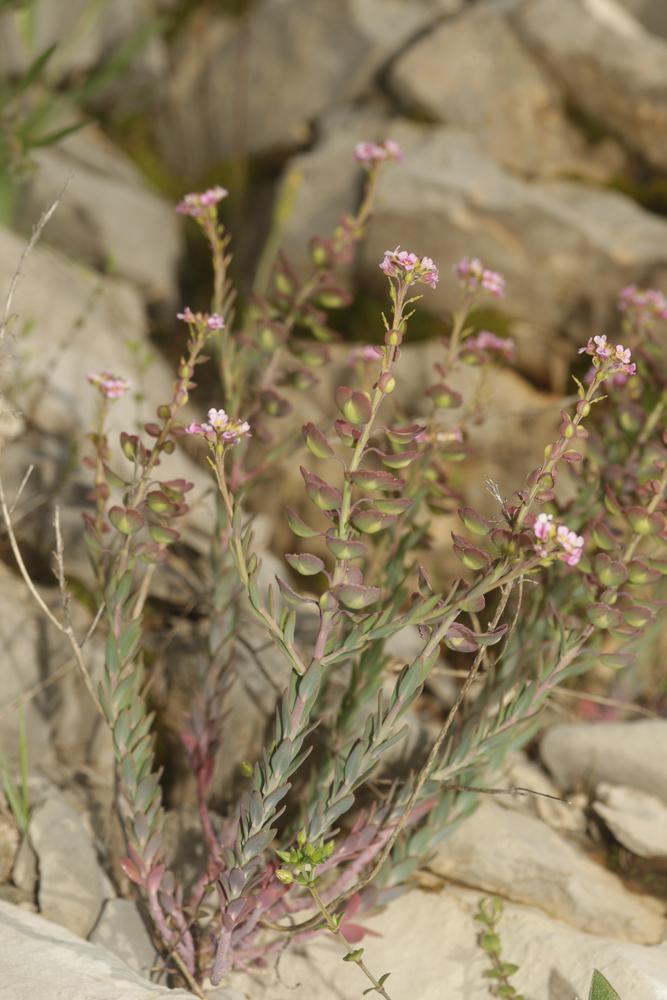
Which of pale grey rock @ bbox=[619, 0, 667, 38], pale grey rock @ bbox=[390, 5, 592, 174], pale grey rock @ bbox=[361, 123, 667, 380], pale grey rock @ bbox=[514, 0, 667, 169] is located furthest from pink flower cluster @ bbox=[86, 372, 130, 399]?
pale grey rock @ bbox=[619, 0, 667, 38]

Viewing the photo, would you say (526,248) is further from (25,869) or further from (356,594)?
(25,869)

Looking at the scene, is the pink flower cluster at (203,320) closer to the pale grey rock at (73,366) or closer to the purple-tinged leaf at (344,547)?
the purple-tinged leaf at (344,547)

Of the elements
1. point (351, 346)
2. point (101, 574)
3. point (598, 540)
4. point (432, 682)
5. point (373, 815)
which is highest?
point (598, 540)

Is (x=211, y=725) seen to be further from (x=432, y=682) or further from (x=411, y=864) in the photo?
(x=432, y=682)

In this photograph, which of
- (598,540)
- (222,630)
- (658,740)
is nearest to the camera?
(598,540)

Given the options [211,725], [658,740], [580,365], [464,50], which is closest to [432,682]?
[658,740]

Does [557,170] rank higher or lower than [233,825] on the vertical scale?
higher
